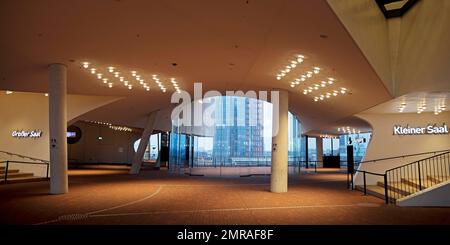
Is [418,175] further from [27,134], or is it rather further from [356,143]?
[356,143]

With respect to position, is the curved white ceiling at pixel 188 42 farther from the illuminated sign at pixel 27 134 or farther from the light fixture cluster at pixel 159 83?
the illuminated sign at pixel 27 134

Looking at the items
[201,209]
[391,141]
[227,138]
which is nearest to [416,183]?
[391,141]

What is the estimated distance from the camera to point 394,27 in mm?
11266

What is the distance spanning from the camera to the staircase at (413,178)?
→ 11867 millimetres

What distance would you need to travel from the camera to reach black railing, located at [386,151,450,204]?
12141 mm

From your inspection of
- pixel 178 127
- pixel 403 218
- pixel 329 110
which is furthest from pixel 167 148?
pixel 403 218

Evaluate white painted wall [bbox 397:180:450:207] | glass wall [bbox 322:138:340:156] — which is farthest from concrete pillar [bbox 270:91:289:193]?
glass wall [bbox 322:138:340:156]

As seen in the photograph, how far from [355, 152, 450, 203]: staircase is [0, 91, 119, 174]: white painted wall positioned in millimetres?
12691

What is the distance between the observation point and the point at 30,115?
18.4 meters

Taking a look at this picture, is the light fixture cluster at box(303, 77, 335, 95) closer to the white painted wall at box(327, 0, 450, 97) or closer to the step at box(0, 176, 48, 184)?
the white painted wall at box(327, 0, 450, 97)

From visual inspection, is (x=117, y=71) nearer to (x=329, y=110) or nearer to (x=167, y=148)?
(x=329, y=110)

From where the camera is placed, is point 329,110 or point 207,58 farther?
point 329,110
